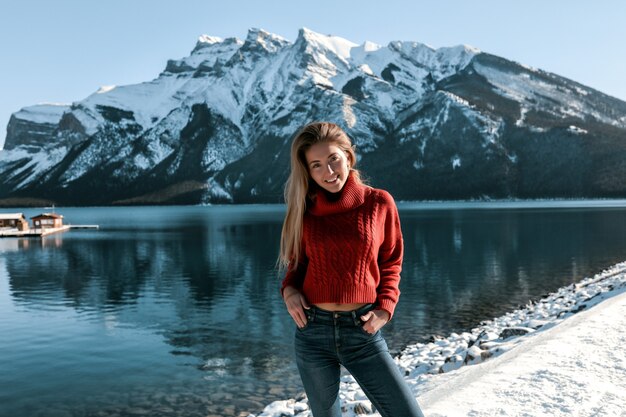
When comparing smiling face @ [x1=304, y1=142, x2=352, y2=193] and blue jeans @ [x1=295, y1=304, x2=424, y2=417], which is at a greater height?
smiling face @ [x1=304, y1=142, x2=352, y2=193]

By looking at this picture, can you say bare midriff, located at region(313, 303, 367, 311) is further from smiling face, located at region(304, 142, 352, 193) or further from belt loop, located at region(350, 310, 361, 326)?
smiling face, located at region(304, 142, 352, 193)

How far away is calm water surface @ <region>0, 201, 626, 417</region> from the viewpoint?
21.0 m

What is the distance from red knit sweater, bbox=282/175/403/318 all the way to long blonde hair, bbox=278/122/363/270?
0.09 meters

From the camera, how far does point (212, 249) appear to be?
83.9 metres

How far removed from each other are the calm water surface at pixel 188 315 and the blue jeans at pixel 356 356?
14.5 metres

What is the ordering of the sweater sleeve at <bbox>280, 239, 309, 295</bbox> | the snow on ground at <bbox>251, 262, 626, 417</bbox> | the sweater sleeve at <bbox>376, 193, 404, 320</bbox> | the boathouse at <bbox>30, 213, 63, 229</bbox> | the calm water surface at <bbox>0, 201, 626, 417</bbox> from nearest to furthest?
the sweater sleeve at <bbox>376, 193, 404, 320</bbox>
the sweater sleeve at <bbox>280, 239, 309, 295</bbox>
the snow on ground at <bbox>251, 262, 626, 417</bbox>
the calm water surface at <bbox>0, 201, 626, 417</bbox>
the boathouse at <bbox>30, 213, 63, 229</bbox>

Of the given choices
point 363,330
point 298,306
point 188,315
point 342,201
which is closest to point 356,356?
point 363,330

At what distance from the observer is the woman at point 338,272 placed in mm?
4926

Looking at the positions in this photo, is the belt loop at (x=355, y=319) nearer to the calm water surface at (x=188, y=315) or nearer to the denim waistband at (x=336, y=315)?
the denim waistband at (x=336, y=315)

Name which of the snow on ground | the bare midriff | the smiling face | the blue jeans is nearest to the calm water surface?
the snow on ground

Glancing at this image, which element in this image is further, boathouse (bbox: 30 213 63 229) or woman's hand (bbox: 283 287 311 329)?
boathouse (bbox: 30 213 63 229)

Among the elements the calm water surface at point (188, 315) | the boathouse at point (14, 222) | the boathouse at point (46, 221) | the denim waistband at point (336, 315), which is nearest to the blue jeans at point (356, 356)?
the denim waistband at point (336, 315)

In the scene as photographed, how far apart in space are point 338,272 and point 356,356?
2.56 ft

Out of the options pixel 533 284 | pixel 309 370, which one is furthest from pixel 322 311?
pixel 533 284
